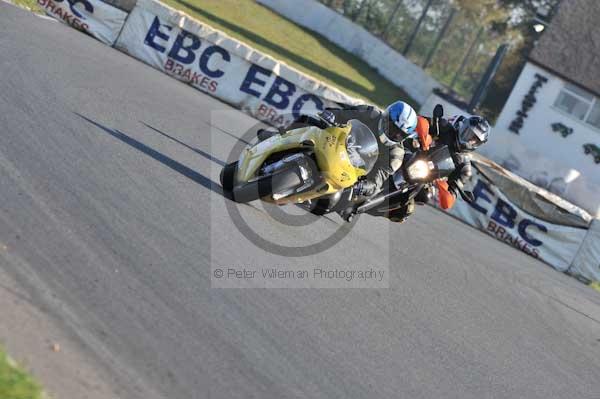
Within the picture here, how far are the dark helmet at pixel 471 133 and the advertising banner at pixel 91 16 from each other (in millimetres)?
7880

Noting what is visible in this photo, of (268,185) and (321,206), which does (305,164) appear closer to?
(268,185)

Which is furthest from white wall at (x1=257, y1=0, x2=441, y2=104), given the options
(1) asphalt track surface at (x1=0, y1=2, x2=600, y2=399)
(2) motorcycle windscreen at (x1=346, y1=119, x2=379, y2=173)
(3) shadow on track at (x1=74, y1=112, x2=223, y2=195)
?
(2) motorcycle windscreen at (x1=346, y1=119, x2=379, y2=173)

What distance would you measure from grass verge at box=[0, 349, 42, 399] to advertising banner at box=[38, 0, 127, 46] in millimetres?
12379

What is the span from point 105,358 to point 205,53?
11.5m

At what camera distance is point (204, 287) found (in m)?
6.33

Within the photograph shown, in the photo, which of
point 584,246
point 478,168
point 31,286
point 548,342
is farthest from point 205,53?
point 31,286

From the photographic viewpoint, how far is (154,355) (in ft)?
16.4

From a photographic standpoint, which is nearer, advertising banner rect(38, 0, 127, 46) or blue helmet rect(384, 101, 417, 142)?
blue helmet rect(384, 101, 417, 142)

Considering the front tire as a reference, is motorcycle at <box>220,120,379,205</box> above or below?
above

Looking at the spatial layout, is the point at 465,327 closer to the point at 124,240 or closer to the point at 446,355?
the point at 446,355

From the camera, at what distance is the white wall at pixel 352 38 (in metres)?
33.5

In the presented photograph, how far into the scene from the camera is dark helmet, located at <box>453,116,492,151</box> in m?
10.4

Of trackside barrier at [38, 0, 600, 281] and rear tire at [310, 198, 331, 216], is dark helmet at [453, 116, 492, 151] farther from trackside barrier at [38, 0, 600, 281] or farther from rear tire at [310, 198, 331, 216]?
trackside barrier at [38, 0, 600, 281]

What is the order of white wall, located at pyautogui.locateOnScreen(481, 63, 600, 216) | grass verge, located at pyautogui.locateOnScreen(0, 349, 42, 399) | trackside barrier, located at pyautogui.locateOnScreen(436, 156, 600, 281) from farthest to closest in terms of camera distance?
1. white wall, located at pyautogui.locateOnScreen(481, 63, 600, 216)
2. trackside barrier, located at pyautogui.locateOnScreen(436, 156, 600, 281)
3. grass verge, located at pyautogui.locateOnScreen(0, 349, 42, 399)
